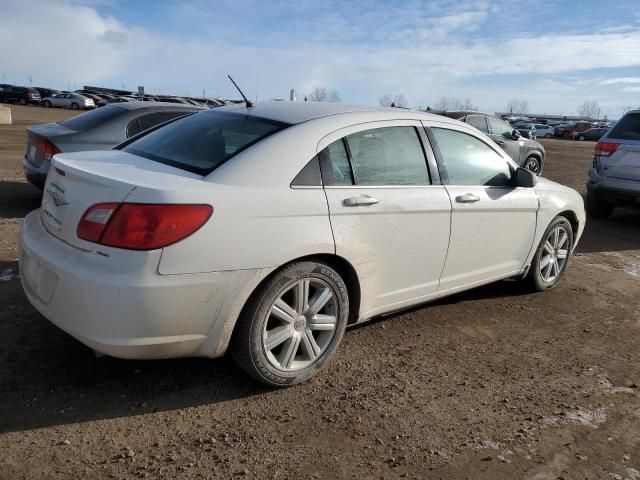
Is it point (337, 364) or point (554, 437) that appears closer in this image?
point (554, 437)

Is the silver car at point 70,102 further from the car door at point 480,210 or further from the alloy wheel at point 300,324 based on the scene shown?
the alloy wheel at point 300,324

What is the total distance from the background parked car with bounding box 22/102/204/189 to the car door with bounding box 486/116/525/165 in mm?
8591

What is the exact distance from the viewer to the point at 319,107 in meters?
3.80

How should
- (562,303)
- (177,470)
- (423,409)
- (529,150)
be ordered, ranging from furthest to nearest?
(529,150) < (562,303) < (423,409) < (177,470)

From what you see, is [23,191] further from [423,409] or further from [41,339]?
[423,409]

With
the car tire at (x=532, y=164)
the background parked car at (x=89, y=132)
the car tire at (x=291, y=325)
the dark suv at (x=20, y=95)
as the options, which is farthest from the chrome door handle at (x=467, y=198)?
the dark suv at (x=20, y=95)

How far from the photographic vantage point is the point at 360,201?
3.28m

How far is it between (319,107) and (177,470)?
241 cm

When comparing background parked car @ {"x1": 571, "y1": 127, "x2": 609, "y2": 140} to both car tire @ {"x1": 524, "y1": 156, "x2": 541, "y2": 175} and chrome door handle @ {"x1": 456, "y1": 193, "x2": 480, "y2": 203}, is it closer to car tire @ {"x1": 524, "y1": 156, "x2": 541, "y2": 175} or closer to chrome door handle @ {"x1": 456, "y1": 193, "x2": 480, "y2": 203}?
car tire @ {"x1": 524, "y1": 156, "x2": 541, "y2": 175}

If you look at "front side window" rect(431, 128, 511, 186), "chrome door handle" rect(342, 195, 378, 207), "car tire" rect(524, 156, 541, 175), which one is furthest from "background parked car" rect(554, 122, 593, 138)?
"chrome door handle" rect(342, 195, 378, 207)

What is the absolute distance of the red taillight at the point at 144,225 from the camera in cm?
259

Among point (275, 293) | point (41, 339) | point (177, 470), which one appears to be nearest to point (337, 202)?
point (275, 293)

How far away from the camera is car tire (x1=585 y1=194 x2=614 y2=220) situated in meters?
8.76

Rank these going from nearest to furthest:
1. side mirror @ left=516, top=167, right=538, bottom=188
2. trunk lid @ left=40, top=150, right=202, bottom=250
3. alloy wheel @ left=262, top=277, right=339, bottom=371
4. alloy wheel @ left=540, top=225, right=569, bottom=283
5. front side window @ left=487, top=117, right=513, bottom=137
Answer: trunk lid @ left=40, top=150, right=202, bottom=250 < alloy wheel @ left=262, top=277, right=339, bottom=371 < side mirror @ left=516, top=167, right=538, bottom=188 < alloy wheel @ left=540, top=225, right=569, bottom=283 < front side window @ left=487, top=117, right=513, bottom=137
